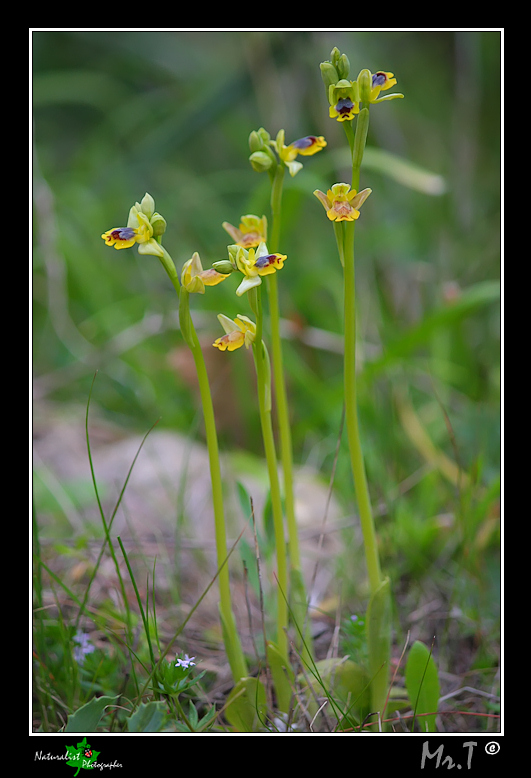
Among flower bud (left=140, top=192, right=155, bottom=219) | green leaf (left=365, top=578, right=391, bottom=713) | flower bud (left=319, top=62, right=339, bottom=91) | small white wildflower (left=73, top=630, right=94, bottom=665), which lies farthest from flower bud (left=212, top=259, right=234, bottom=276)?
small white wildflower (left=73, top=630, right=94, bottom=665)

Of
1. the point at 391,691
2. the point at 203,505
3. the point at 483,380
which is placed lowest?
the point at 391,691

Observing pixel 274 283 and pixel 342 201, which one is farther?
pixel 274 283

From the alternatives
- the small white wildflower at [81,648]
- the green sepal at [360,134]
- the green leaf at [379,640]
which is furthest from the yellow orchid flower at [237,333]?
the small white wildflower at [81,648]

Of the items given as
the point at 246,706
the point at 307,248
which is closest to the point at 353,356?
the point at 246,706

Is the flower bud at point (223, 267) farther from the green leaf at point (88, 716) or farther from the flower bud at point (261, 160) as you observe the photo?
the green leaf at point (88, 716)

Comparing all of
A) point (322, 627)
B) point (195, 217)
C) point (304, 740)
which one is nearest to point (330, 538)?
point (322, 627)

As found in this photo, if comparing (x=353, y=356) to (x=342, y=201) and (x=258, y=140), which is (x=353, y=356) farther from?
(x=258, y=140)

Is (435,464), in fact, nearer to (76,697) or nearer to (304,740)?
(304,740)
